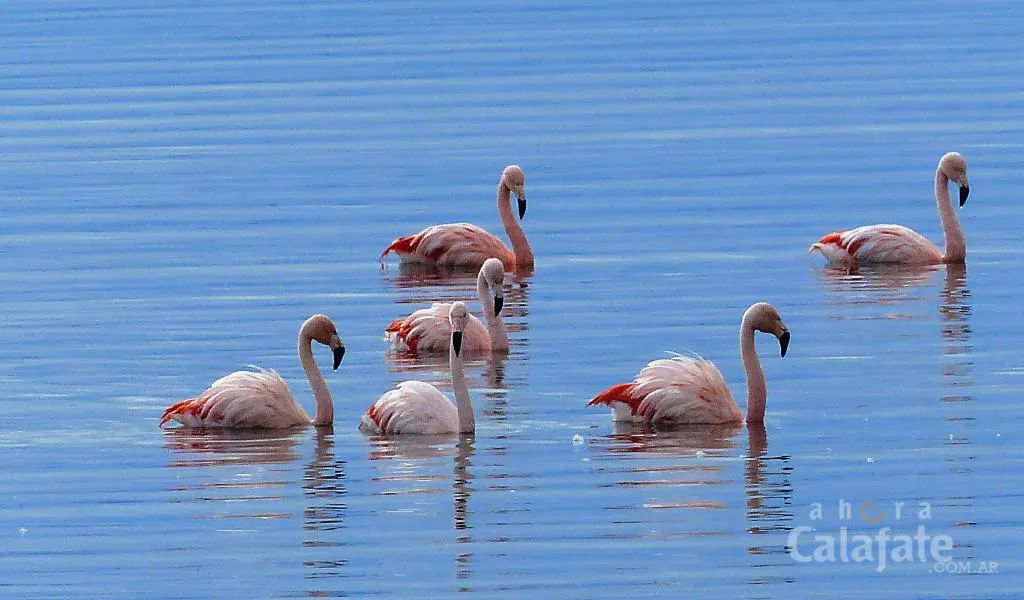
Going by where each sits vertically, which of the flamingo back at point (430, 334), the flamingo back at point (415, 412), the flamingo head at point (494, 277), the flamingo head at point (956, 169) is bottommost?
the flamingo back at point (415, 412)

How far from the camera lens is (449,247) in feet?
71.7

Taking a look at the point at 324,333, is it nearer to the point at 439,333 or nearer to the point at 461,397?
the point at 461,397

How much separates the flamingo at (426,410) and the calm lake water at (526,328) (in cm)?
17

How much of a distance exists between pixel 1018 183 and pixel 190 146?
37.6 ft

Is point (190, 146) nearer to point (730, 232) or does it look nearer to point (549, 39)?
point (730, 232)

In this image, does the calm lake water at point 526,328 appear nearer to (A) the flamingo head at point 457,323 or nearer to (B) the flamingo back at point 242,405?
(B) the flamingo back at point 242,405

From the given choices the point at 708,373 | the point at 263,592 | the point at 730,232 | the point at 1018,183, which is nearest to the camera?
the point at 263,592

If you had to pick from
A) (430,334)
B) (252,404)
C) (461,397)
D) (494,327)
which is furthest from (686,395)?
(430,334)

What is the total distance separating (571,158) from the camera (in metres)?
31.0

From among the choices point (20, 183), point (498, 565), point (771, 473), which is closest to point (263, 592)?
point (498, 565)

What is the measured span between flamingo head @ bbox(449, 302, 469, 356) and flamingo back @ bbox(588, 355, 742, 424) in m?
0.84

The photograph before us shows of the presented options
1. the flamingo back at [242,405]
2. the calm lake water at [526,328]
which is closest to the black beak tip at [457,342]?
the calm lake water at [526,328]

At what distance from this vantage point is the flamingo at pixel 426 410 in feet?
48.0

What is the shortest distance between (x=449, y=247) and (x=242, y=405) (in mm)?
6986
